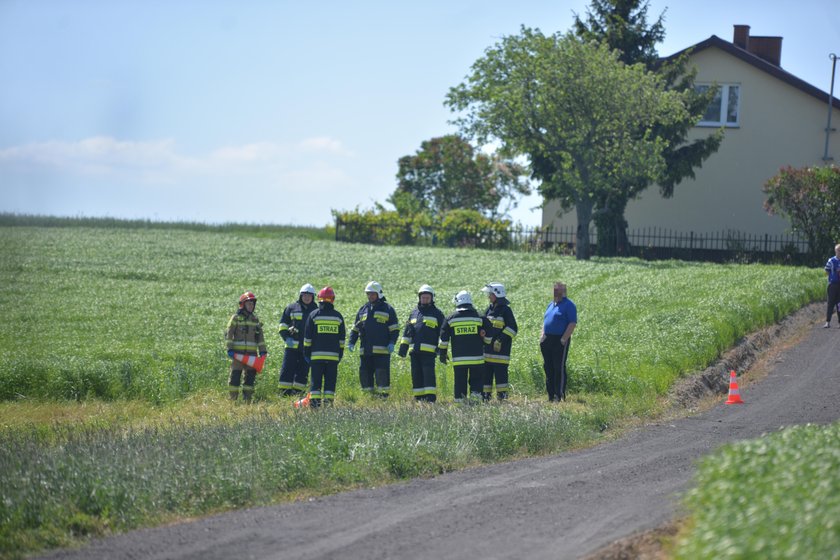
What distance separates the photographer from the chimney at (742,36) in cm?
4850

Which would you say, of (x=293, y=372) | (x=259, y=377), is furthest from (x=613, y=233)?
(x=293, y=372)

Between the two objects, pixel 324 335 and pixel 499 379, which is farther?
pixel 499 379

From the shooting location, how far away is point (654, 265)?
37500 millimetres

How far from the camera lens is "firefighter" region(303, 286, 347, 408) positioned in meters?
16.3

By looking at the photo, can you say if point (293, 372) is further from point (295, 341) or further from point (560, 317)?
point (560, 317)

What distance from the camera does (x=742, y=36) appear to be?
4859cm

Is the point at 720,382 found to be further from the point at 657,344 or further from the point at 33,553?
the point at 33,553

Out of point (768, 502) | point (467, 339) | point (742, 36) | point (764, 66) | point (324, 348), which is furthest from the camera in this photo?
point (742, 36)

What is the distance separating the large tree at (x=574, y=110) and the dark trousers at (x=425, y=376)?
25.0 m

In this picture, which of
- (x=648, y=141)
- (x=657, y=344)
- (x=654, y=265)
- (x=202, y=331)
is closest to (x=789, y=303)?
(x=657, y=344)

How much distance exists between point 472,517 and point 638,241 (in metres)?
37.6

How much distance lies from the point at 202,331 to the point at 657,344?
10995 mm

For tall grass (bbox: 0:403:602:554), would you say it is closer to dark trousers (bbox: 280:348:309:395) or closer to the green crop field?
the green crop field

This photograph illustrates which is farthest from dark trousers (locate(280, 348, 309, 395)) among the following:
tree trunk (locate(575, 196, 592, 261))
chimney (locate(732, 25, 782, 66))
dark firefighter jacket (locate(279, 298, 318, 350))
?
chimney (locate(732, 25, 782, 66))
